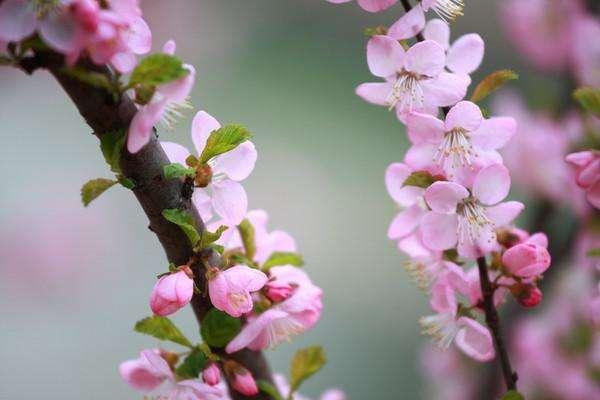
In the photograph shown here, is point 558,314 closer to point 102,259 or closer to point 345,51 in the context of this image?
point 102,259

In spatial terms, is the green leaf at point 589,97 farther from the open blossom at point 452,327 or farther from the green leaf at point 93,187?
the green leaf at point 93,187

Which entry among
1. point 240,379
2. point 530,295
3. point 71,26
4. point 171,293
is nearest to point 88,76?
point 71,26

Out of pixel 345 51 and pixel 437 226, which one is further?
pixel 345 51

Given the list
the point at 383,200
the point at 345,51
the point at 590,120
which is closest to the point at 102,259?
the point at 383,200

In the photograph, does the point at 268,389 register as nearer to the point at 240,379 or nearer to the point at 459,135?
the point at 240,379

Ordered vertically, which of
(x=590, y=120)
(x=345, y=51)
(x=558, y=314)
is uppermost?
(x=345, y=51)

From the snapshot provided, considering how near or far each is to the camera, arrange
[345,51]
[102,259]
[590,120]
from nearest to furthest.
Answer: [590,120] < [102,259] < [345,51]

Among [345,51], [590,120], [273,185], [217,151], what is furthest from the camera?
[345,51]
